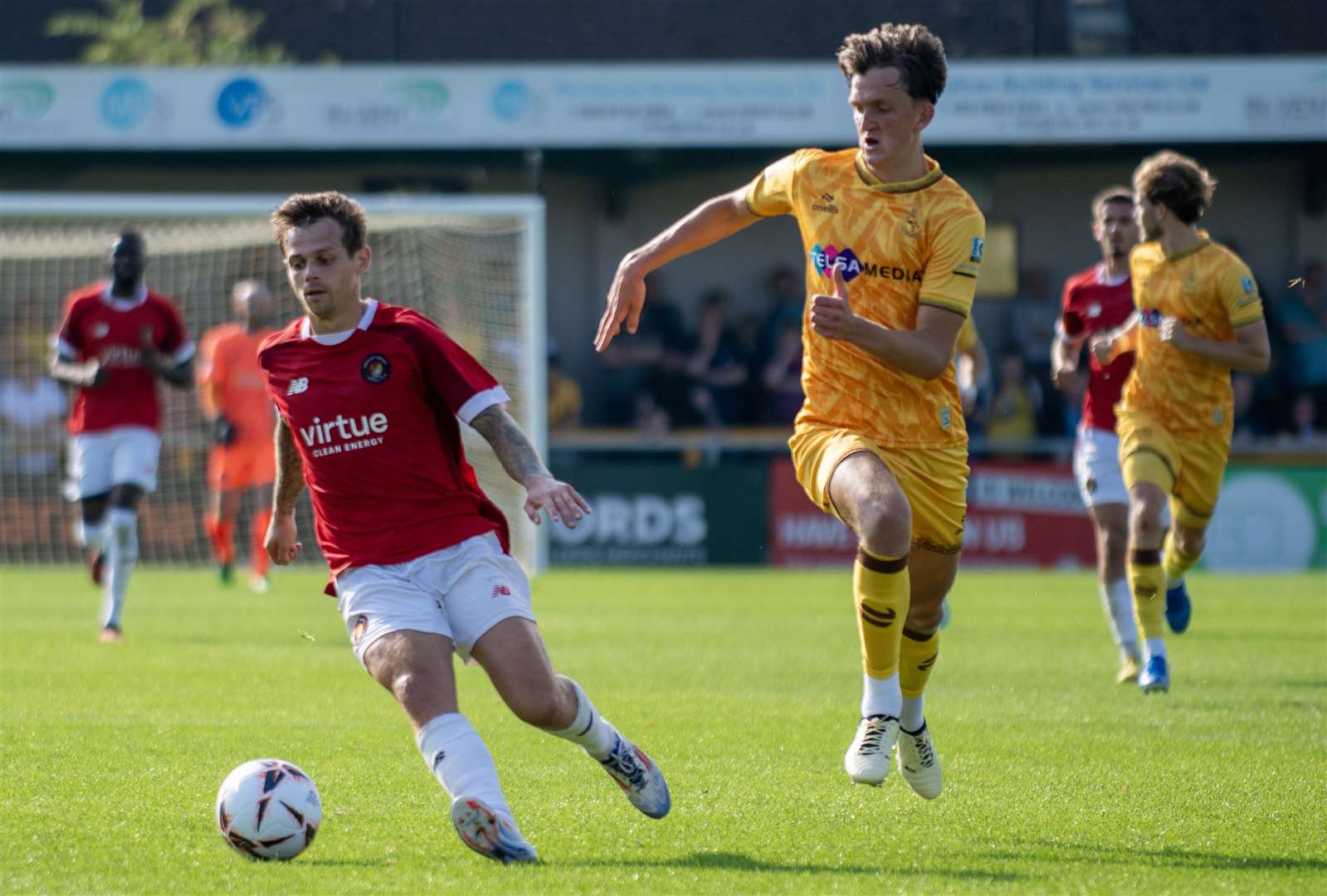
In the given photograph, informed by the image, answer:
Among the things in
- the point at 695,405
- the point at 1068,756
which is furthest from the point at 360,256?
the point at 695,405

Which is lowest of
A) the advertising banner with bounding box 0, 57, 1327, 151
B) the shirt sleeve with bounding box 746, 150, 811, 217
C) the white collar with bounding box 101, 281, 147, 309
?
the white collar with bounding box 101, 281, 147, 309

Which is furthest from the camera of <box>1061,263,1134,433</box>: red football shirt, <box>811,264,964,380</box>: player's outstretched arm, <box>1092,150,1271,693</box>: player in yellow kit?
<box>1061,263,1134,433</box>: red football shirt

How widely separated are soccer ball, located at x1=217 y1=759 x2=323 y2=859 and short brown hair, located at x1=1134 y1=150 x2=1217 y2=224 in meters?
5.66

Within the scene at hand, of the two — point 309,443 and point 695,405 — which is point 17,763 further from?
point 695,405

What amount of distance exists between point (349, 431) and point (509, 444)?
0.53 m

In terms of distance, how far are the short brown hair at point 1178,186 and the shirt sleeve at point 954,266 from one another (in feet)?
11.6

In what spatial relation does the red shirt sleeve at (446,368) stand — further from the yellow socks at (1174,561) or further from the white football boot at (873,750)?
the yellow socks at (1174,561)

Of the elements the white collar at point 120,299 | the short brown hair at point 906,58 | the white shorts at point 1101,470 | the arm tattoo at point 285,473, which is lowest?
the white shorts at point 1101,470

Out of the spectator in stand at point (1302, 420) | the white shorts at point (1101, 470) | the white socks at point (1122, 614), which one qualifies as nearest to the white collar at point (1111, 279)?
the white shorts at point (1101, 470)

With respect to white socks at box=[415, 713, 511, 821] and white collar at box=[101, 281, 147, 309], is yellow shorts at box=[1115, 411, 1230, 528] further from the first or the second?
white collar at box=[101, 281, 147, 309]

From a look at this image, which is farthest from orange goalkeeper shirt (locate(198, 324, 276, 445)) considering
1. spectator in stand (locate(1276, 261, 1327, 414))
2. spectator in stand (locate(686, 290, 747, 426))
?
spectator in stand (locate(1276, 261, 1327, 414))

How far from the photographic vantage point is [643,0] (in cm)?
2378

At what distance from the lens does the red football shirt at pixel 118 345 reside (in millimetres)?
11828

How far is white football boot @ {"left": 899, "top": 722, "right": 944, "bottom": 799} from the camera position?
6047mm
